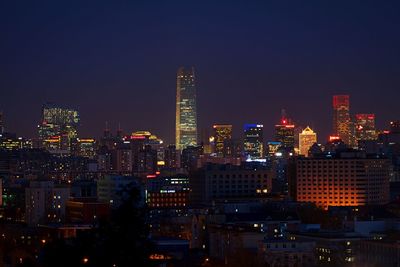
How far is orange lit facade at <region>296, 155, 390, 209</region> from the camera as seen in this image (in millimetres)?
76375

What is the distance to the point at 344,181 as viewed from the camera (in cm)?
7700

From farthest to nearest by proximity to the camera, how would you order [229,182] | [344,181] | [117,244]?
1. [229,182]
2. [344,181]
3. [117,244]

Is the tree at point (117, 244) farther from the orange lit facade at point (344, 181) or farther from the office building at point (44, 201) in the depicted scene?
the orange lit facade at point (344, 181)

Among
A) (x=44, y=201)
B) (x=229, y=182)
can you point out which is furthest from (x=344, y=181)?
(x=44, y=201)

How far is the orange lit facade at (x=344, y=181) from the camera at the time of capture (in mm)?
76375

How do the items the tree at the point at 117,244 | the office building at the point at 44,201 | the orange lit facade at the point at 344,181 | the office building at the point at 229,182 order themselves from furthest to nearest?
the office building at the point at 229,182
the orange lit facade at the point at 344,181
the office building at the point at 44,201
the tree at the point at 117,244

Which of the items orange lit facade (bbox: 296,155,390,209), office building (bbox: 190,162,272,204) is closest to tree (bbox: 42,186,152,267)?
orange lit facade (bbox: 296,155,390,209)

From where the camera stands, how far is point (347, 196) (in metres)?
76.7

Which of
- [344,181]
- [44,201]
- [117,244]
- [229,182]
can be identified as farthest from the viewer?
[229,182]

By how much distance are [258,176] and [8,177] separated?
82.6 ft

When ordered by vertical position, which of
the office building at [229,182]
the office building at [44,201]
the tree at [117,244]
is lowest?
the tree at [117,244]

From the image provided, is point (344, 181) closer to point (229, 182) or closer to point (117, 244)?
point (229, 182)

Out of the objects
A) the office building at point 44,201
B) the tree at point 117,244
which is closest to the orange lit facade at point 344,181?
the office building at point 44,201

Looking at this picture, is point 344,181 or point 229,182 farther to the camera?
point 229,182
